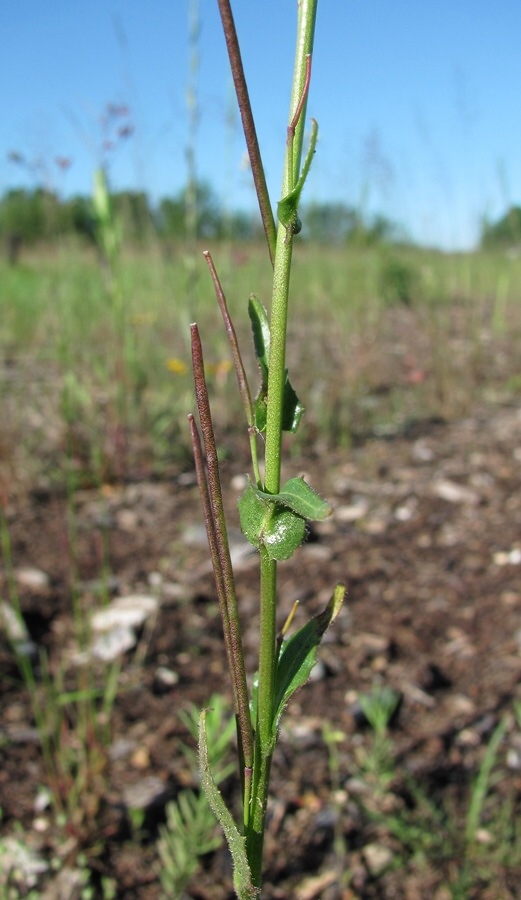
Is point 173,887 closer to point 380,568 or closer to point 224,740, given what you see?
point 224,740

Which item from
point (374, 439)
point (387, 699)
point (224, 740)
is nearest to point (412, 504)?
point (374, 439)

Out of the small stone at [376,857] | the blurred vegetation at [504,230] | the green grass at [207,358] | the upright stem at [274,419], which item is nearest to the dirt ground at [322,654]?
the small stone at [376,857]

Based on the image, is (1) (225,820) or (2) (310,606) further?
(2) (310,606)

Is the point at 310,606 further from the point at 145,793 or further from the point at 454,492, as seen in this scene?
the point at 454,492

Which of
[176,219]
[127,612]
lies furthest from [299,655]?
[176,219]

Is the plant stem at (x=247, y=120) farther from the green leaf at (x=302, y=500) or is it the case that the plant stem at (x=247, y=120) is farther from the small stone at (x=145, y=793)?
the small stone at (x=145, y=793)

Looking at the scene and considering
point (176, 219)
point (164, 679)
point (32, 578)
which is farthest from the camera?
point (176, 219)
